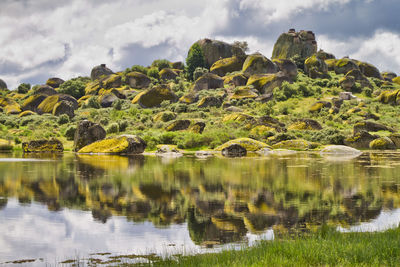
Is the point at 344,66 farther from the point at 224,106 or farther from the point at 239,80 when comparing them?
the point at 224,106

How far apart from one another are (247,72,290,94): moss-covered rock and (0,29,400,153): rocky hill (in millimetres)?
244

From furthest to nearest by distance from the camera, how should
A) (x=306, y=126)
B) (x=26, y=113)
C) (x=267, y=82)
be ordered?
(x=267, y=82), (x=26, y=113), (x=306, y=126)

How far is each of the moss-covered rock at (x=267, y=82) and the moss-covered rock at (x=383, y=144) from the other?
45.8 meters

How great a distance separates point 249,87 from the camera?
8956 centimetres

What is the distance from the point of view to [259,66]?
4043 inches

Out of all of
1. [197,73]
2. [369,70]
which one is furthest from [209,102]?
[369,70]

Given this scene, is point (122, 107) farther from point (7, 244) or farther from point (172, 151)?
point (7, 244)

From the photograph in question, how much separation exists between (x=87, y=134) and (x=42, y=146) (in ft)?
20.3

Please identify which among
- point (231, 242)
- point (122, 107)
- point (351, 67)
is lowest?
point (231, 242)

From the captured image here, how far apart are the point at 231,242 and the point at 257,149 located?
1456 inches

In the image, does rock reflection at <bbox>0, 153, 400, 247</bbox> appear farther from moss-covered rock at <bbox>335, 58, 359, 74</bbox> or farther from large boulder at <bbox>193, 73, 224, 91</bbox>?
moss-covered rock at <bbox>335, 58, 359, 74</bbox>

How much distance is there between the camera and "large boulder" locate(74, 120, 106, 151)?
43438 millimetres

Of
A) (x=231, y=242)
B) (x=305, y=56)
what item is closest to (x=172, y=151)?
(x=231, y=242)

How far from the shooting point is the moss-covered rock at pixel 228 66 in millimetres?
118625
